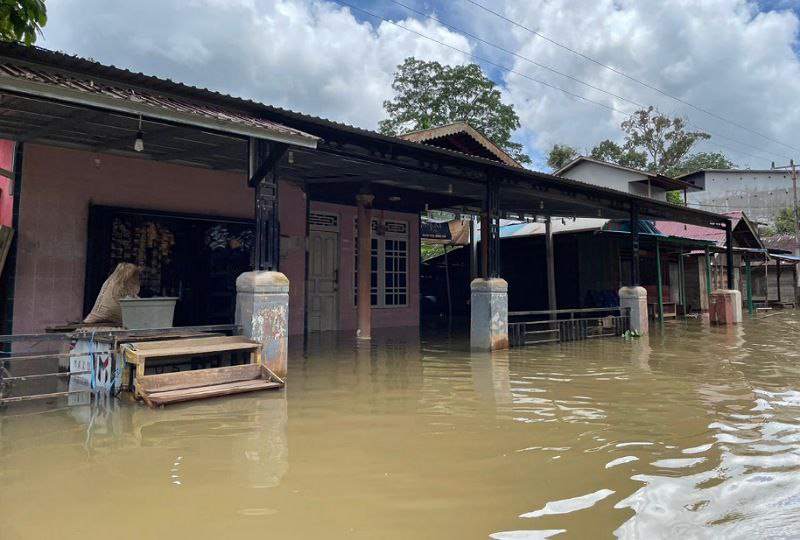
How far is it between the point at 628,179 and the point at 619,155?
1608 centimetres

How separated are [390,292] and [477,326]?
14.1 ft

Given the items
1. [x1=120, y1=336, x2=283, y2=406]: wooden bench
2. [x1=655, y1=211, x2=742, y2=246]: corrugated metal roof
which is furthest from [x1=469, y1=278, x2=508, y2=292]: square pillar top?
[x1=655, y1=211, x2=742, y2=246]: corrugated metal roof

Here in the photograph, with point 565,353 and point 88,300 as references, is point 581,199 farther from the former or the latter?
point 88,300

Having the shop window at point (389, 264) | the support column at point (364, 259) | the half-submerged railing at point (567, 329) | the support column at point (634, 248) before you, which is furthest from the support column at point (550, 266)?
the support column at point (364, 259)

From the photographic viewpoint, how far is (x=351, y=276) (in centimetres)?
1161

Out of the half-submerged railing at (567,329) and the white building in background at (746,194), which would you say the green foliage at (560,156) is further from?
the half-submerged railing at (567,329)

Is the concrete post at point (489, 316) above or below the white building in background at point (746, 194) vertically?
below

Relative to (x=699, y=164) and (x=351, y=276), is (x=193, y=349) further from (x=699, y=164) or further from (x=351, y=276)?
(x=699, y=164)

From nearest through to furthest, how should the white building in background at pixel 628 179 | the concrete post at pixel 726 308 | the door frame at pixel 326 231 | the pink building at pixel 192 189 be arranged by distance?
the pink building at pixel 192 189 < the door frame at pixel 326 231 < the concrete post at pixel 726 308 < the white building in background at pixel 628 179

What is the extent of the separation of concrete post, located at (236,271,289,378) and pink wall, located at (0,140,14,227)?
3679 millimetres

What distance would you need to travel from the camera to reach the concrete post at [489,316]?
8.43 meters

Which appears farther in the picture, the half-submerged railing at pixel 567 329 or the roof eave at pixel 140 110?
the half-submerged railing at pixel 567 329

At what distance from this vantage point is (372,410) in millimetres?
4598

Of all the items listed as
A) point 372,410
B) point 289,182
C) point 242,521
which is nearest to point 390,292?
point 289,182
